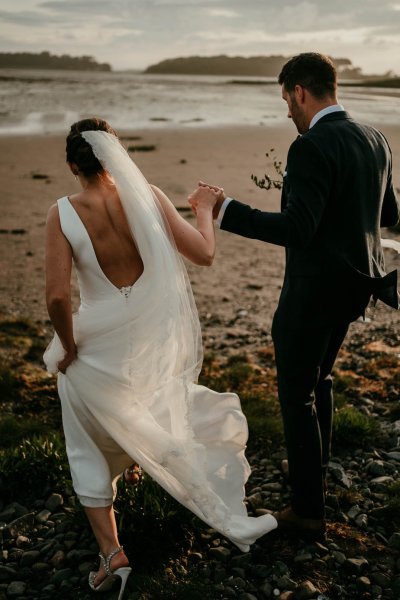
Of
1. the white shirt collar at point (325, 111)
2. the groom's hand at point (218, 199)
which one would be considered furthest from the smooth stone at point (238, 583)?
the white shirt collar at point (325, 111)

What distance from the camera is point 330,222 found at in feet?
11.4

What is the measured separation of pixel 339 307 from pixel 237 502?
133cm

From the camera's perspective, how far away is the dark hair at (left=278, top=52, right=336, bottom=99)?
349 cm

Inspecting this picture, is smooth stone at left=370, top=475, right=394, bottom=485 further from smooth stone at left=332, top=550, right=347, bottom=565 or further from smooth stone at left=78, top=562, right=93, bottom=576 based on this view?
smooth stone at left=78, top=562, right=93, bottom=576

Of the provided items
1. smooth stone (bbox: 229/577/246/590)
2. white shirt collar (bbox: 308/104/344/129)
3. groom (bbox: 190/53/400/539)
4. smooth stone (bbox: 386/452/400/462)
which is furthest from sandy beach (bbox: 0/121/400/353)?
white shirt collar (bbox: 308/104/344/129)

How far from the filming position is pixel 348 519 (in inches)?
166

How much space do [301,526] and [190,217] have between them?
409 inches

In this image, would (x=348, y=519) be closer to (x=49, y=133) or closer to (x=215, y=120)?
(x=49, y=133)

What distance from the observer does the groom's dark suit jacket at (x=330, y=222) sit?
3.30 metres

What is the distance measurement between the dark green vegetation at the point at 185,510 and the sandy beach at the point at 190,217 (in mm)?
1226

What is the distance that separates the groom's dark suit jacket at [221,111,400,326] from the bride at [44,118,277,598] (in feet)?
Answer: 1.66

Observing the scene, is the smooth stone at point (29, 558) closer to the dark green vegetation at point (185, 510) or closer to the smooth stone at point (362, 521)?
the dark green vegetation at point (185, 510)

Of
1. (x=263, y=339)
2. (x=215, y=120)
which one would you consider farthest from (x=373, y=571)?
(x=215, y=120)

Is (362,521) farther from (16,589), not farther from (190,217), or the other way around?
(190,217)
